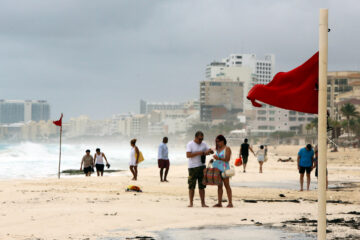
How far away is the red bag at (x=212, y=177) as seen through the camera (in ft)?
38.0

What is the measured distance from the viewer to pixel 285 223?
31.9 ft

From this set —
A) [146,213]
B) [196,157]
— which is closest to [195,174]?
[196,157]

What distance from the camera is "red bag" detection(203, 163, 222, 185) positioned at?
38.0 feet

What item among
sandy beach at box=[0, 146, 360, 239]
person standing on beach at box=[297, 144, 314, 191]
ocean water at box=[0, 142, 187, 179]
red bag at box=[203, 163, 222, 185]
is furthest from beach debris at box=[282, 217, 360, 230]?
ocean water at box=[0, 142, 187, 179]

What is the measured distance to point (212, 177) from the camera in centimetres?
1162

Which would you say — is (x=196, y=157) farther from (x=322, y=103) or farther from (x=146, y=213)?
(x=322, y=103)

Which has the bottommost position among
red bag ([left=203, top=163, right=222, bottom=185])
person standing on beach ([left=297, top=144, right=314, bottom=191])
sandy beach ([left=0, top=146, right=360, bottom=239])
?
sandy beach ([left=0, top=146, right=360, bottom=239])

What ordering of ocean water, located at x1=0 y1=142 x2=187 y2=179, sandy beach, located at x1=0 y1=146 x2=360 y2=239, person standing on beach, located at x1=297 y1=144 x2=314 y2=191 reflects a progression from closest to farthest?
sandy beach, located at x1=0 y1=146 x2=360 y2=239, person standing on beach, located at x1=297 y1=144 x2=314 y2=191, ocean water, located at x1=0 y1=142 x2=187 y2=179

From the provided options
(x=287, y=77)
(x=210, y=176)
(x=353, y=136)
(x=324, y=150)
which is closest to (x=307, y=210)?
(x=210, y=176)

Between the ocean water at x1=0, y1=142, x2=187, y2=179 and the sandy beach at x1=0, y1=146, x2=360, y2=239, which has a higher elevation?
the sandy beach at x1=0, y1=146, x2=360, y2=239

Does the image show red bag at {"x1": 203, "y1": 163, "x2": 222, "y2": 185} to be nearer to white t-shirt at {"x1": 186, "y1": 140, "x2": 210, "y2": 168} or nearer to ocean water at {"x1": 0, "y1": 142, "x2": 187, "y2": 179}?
white t-shirt at {"x1": 186, "y1": 140, "x2": 210, "y2": 168}

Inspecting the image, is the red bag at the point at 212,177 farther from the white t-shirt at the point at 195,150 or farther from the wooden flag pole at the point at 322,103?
the wooden flag pole at the point at 322,103

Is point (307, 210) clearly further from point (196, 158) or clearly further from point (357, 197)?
point (357, 197)

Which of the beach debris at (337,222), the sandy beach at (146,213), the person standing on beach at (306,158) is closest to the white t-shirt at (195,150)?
the sandy beach at (146,213)
